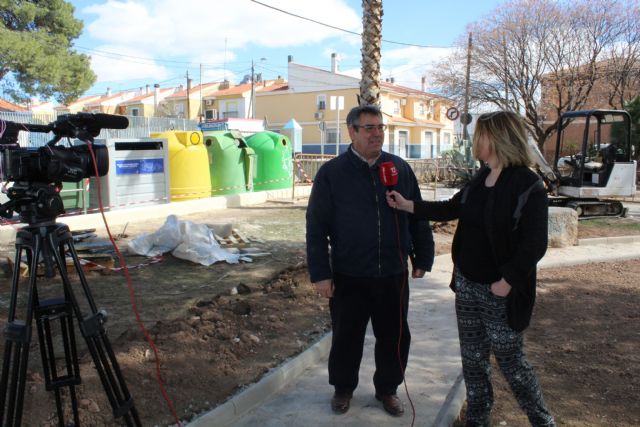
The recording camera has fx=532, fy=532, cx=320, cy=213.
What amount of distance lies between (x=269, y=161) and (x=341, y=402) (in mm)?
13010

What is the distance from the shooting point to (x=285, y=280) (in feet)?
19.8

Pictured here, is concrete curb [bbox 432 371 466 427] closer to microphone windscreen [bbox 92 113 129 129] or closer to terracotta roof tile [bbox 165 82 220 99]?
microphone windscreen [bbox 92 113 129 129]

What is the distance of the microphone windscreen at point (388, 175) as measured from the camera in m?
3.10

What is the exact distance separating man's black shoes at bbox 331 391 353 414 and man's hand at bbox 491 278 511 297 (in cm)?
125

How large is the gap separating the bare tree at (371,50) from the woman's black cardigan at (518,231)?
272 inches

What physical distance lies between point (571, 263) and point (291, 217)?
6.13 meters

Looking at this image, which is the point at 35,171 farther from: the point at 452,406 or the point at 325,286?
the point at 452,406

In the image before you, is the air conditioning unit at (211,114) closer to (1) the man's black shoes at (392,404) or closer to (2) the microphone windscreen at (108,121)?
(1) the man's black shoes at (392,404)

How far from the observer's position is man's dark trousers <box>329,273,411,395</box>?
3252 millimetres

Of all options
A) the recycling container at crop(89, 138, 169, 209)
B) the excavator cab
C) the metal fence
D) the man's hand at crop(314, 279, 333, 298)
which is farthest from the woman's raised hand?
the metal fence

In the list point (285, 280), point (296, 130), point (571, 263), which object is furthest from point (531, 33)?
point (285, 280)

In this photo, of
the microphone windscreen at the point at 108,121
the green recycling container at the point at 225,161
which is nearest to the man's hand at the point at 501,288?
the microphone windscreen at the point at 108,121

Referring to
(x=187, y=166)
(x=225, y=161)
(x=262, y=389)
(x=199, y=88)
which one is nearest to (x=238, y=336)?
(x=262, y=389)

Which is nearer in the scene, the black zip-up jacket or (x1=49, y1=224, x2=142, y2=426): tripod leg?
(x1=49, y1=224, x2=142, y2=426): tripod leg
